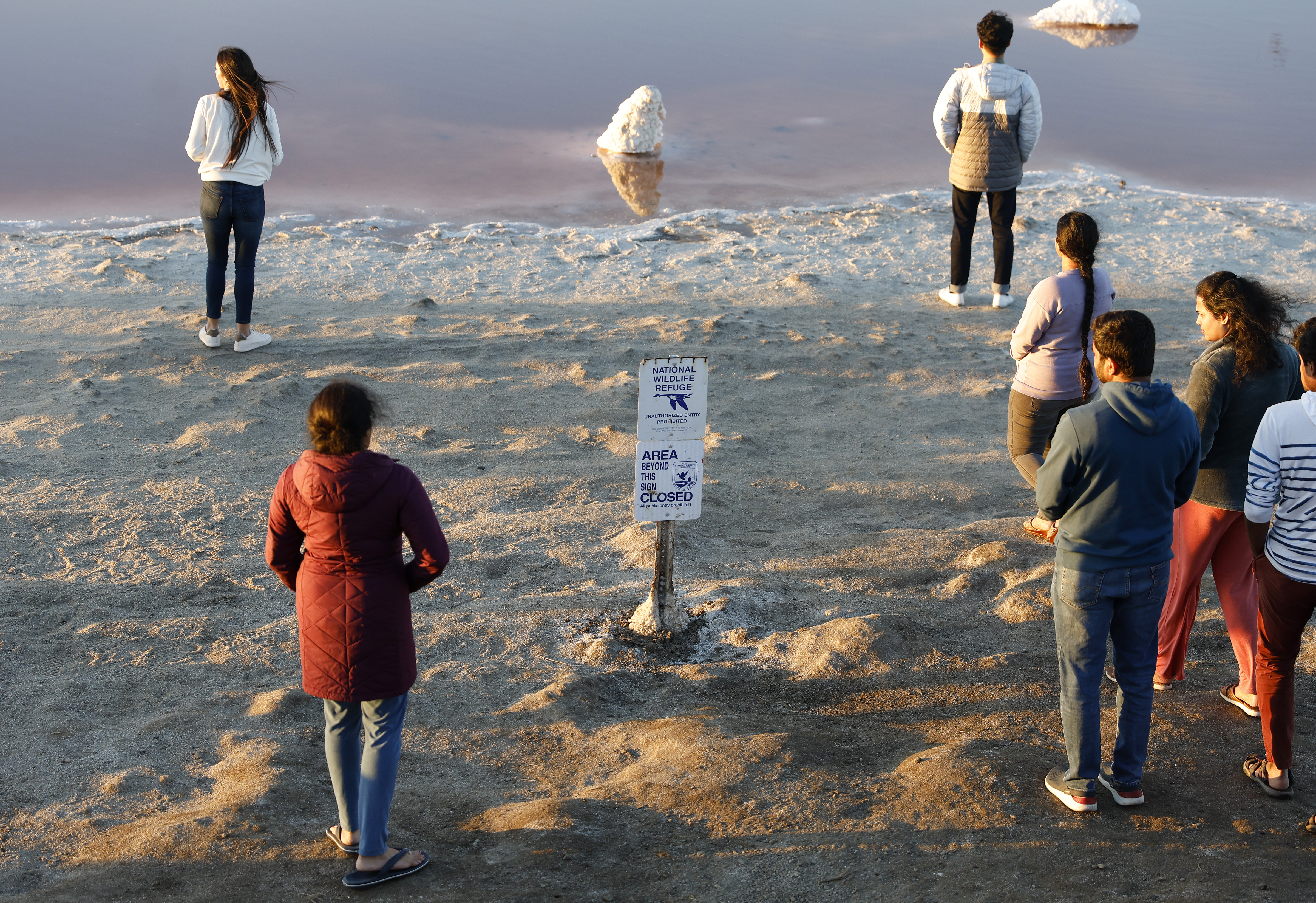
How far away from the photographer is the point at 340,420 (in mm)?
2828

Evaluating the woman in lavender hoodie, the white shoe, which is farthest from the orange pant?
the white shoe

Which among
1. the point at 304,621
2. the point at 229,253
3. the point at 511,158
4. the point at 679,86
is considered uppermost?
the point at 679,86

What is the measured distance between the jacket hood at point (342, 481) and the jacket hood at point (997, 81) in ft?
22.0

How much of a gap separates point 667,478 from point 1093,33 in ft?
73.3

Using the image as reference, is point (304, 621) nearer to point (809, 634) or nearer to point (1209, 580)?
point (809, 634)

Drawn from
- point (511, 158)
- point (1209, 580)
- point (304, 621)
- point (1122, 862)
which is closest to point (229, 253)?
point (511, 158)

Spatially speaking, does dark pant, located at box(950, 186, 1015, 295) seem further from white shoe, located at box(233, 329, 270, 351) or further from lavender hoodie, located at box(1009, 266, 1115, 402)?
white shoe, located at box(233, 329, 270, 351)

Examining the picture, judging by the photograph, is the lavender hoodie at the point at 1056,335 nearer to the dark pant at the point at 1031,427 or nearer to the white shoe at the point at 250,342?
the dark pant at the point at 1031,427

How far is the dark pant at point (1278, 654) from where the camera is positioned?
331 centimetres

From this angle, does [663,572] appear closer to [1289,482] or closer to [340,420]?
[340,420]

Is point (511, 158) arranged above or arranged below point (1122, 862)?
above

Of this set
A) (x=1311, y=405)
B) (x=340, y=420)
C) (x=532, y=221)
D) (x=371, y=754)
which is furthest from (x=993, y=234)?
(x=371, y=754)

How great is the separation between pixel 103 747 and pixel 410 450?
9.61 ft

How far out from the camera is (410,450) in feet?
21.1
